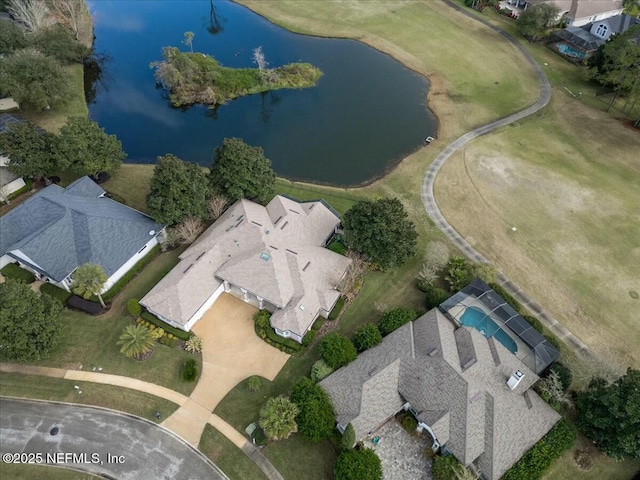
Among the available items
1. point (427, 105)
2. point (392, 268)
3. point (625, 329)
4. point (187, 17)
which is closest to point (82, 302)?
point (392, 268)

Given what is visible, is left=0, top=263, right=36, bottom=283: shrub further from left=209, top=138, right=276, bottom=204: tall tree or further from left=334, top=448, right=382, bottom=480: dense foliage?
left=334, top=448, right=382, bottom=480: dense foliage

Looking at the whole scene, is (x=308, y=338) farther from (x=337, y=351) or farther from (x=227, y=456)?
(x=227, y=456)

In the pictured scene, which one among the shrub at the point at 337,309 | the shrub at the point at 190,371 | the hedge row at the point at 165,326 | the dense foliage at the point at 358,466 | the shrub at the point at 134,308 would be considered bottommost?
the shrub at the point at 190,371

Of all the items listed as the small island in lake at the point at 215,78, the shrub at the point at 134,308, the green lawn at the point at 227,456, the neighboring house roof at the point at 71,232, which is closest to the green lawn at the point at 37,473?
the green lawn at the point at 227,456

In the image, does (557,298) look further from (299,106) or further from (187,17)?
(187,17)

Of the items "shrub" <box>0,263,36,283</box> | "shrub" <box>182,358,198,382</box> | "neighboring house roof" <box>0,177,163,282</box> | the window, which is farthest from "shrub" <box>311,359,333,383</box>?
the window

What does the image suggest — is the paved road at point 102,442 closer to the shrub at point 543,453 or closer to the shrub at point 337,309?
the shrub at point 337,309
